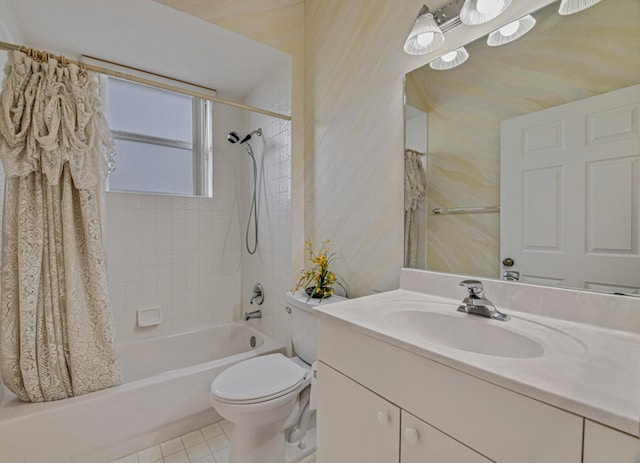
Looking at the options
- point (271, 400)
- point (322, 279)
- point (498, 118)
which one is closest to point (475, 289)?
point (498, 118)

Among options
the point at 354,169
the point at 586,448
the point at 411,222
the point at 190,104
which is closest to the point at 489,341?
the point at 586,448

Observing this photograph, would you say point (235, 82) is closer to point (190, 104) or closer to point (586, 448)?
point (190, 104)

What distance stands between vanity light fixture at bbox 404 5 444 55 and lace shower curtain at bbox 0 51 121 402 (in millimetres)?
1465

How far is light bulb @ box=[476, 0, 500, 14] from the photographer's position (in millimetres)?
1008

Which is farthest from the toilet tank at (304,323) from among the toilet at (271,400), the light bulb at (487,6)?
the light bulb at (487,6)

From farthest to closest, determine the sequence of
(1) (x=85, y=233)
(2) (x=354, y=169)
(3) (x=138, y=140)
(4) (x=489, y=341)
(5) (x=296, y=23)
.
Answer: (3) (x=138, y=140) < (5) (x=296, y=23) < (2) (x=354, y=169) < (1) (x=85, y=233) < (4) (x=489, y=341)

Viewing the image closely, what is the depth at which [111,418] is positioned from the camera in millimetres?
1354

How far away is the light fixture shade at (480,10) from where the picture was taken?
3.29 ft

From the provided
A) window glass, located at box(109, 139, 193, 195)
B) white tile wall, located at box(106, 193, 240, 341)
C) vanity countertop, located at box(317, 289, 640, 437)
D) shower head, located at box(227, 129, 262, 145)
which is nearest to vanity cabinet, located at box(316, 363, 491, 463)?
vanity countertop, located at box(317, 289, 640, 437)

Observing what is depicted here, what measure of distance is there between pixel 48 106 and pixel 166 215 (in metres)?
1.10

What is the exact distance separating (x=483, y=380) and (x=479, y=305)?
40 cm

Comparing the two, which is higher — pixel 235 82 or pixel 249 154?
pixel 235 82

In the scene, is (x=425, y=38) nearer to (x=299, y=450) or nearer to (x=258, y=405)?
(x=258, y=405)

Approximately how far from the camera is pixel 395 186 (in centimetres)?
138
